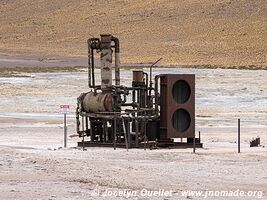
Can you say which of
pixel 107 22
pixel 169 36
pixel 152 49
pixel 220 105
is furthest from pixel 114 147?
pixel 107 22

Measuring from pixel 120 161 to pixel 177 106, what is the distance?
5489mm

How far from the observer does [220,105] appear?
122ft

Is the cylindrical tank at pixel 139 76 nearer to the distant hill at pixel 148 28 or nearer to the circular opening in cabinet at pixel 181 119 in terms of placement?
the circular opening in cabinet at pixel 181 119

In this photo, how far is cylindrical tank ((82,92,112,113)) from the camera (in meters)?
22.7

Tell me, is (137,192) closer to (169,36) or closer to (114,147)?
(114,147)

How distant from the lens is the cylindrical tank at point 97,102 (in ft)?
74.4

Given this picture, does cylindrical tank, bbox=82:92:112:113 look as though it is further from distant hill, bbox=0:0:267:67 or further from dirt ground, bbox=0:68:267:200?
distant hill, bbox=0:0:267:67

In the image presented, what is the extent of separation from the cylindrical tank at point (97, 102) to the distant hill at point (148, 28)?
48.0 m

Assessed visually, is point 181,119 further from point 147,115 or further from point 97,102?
point 97,102

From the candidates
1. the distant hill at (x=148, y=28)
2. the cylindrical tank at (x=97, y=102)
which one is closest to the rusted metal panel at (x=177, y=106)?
the cylindrical tank at (x=97, y=102)

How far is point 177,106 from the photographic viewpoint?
22.8 meters

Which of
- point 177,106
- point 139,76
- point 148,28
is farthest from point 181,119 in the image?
point 148,28

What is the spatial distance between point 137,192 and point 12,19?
96581 millimetres

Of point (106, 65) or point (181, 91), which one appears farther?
point (106, 65)
